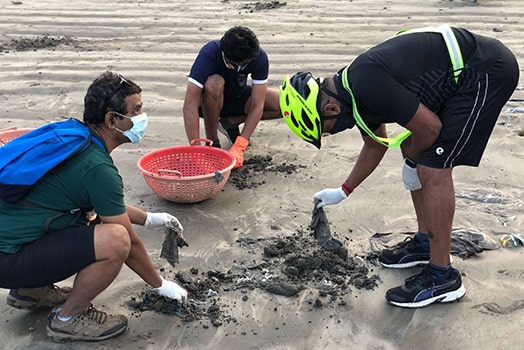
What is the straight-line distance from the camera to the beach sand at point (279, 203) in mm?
2852

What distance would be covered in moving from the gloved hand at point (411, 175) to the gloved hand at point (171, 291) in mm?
1296

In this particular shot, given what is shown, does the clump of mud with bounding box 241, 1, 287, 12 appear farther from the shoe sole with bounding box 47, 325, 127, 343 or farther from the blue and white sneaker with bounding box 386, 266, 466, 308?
the shoe sole with bounding box 47, 325, 127, 343

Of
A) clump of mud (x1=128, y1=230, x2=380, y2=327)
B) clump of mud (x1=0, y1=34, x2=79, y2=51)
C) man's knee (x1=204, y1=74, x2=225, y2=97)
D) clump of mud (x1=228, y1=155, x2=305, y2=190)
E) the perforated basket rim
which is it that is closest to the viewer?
clump of mud (x1=128, y1=230, x2=380, y2=327)

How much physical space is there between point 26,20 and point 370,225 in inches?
278

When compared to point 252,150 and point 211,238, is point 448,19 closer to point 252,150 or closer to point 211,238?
point 252,150

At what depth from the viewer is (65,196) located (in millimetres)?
2561

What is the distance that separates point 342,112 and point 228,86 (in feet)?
6.77

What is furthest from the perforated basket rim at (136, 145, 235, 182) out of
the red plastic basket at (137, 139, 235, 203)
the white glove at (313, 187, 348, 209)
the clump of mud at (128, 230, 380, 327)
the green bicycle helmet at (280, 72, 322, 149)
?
the green bicycle helmet at (280, 72, 322, 149)

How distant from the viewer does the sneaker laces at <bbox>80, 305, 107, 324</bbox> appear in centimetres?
279

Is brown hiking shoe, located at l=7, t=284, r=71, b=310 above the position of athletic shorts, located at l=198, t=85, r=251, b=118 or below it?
below

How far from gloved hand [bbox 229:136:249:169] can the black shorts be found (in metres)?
1.97

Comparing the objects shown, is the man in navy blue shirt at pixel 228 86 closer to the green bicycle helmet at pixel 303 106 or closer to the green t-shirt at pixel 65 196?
the green bicycle helmet at pixel 303 106

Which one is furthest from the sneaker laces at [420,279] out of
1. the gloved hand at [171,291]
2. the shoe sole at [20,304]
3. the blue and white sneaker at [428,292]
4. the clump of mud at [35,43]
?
the clump of mud at [35,43]

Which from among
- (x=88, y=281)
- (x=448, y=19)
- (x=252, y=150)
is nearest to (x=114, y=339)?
(x=88, y=281)
